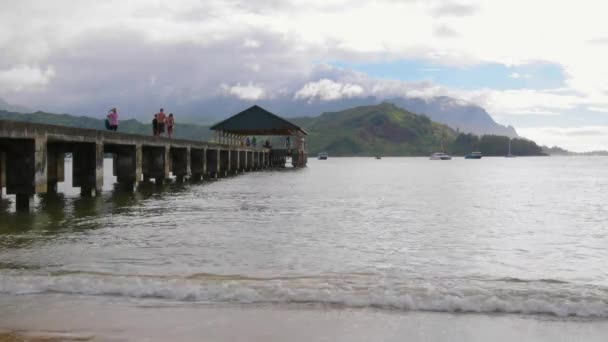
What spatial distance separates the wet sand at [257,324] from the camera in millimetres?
4844

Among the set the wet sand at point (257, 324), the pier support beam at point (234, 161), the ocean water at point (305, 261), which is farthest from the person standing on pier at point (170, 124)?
the wet sand at point (257, 324)

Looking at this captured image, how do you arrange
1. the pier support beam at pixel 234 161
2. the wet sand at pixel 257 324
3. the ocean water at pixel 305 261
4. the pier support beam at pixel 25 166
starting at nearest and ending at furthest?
the wet sand at pixel 257 324 < the ocean water at pixel 305 261 < the pier support beam at pixel 25 166 < the pier support beam at pixel 234 161

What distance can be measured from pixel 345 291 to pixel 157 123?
24863 millimetres

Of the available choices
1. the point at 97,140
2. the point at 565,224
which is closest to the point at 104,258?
the point at 97,140

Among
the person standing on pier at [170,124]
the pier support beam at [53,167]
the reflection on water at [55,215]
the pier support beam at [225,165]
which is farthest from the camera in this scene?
the pier support beam at [225,165]

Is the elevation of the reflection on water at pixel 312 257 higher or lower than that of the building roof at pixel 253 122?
lower

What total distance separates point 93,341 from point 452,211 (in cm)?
1653

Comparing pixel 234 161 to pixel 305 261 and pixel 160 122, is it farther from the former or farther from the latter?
pixel 305 261

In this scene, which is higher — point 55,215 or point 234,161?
point 234,161

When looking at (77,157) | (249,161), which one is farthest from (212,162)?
(77,157)

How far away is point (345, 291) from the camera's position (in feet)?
20.9

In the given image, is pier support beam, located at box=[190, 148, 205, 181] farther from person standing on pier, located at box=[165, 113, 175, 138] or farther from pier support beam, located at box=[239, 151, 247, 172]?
pier support beam, located at box=[239, 151, 247, 172]

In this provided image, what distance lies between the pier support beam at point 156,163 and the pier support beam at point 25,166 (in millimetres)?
13198

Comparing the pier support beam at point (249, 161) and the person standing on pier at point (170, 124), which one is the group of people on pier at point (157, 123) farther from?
the pier support beam at point (249, 161)
